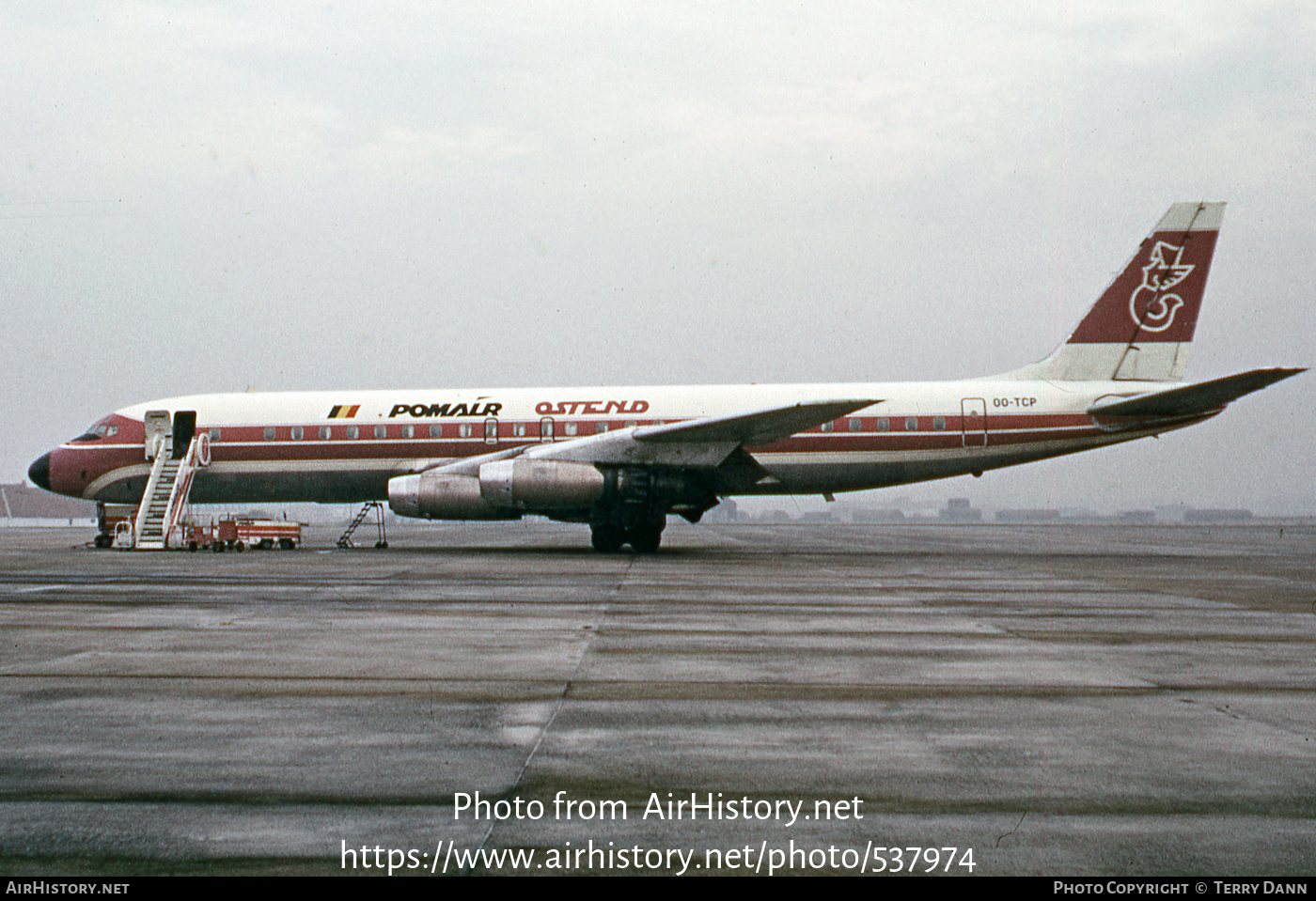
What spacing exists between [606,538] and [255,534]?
9.14 metres

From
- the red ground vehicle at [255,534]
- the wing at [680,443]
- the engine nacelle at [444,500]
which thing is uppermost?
the wing at [680,443]

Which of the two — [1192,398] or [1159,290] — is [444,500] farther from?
[1159,290]

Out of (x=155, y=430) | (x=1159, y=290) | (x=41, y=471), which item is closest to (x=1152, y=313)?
(x=1159, y=290)

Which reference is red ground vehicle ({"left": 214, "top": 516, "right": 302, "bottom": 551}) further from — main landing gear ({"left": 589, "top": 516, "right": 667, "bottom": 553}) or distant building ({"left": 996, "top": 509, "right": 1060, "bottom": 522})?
distant building ({"left": 996, "top": 509, "right": 1060, "bottom": 522})

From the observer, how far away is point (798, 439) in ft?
70.3

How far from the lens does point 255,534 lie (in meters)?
23.9

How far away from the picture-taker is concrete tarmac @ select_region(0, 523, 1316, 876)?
3.37 meters

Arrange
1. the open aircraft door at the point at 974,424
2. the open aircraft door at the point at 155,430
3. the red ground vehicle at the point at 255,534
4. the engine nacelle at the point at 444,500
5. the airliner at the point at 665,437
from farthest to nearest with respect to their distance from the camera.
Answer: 1. the open aircraft door at the point at 155,430
2. the red ground vehicle at the point at 255,534
3. the open aircraft door at the point at 974,424
4. the airliner at the point at 665,437
5. the engine nacelle at the point at 444,500

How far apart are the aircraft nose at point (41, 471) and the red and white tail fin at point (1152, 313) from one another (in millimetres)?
22989

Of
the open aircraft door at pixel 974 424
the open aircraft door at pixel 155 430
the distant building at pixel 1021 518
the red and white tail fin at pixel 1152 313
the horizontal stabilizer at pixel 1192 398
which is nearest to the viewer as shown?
the horizontal stabilizer at pixel 1192 398

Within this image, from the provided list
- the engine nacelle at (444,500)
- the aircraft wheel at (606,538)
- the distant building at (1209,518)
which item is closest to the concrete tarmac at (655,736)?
the engine nacelle at (444,500)

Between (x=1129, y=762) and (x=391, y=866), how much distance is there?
127 inches

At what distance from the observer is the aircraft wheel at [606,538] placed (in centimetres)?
2086

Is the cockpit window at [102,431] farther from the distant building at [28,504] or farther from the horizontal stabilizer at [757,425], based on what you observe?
the distant building at [28,504]
